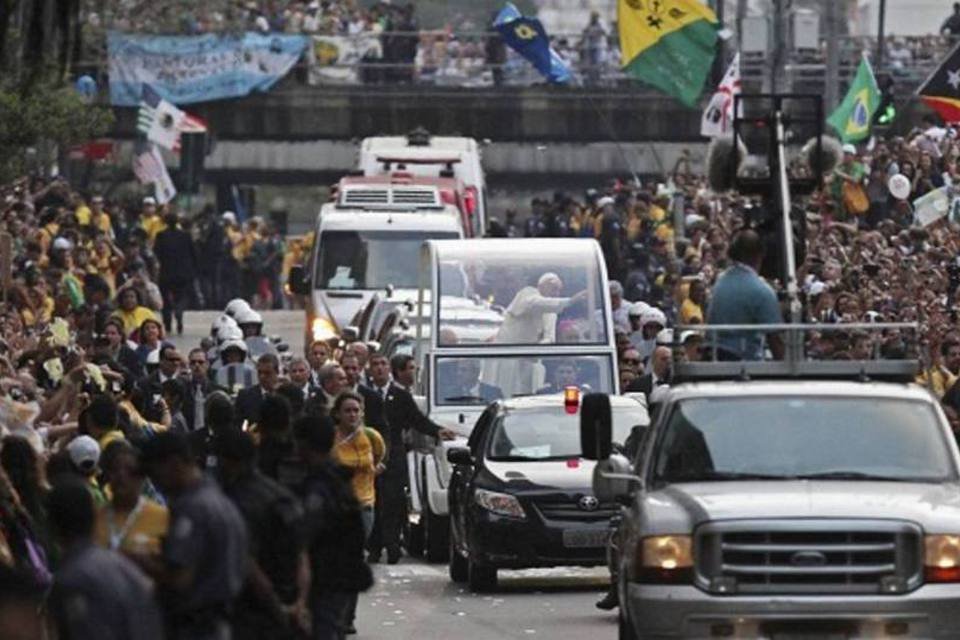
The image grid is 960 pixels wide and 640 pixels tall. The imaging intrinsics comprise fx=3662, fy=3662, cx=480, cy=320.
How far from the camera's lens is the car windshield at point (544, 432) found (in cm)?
2562

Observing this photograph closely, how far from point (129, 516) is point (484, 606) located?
1069 cm

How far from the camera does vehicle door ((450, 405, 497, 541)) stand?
25422 mm

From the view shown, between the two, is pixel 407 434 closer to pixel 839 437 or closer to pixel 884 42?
pixel 839 437

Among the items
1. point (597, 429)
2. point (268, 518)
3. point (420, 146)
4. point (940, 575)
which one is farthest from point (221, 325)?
point (268, 518)

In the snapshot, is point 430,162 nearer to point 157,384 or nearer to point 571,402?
point 157,384

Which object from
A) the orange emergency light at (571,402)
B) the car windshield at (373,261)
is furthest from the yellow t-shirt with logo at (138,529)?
the car windshield at (373,261)

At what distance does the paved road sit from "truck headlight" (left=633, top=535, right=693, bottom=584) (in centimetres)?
446

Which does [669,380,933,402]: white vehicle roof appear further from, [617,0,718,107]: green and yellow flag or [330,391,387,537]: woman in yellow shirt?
[617,0,718,107]: green and yellow flag

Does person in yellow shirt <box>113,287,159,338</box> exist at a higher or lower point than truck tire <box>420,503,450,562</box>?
higher

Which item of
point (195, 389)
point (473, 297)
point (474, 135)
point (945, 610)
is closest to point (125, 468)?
point (945, 610)

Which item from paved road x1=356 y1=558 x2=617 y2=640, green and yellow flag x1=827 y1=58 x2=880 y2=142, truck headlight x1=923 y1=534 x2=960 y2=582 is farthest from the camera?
green and yellow flag x1=827 y1=58 x2=880 y2=142

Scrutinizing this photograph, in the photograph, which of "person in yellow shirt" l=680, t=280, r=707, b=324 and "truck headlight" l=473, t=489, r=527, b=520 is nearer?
"truck headlight" l=473, t=489, r=527, b=520

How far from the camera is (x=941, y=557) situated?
54.4 feet

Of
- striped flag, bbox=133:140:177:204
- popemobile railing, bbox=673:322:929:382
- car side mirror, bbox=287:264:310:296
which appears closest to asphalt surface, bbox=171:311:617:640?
popemobile railing, bbox=673:322:929:382
